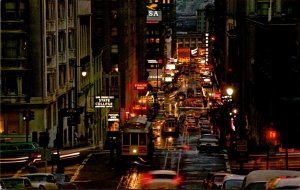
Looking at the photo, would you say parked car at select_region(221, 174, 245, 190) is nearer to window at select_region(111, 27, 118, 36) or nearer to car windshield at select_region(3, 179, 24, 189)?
car windshield at select_region(3, 179, 24, 189)

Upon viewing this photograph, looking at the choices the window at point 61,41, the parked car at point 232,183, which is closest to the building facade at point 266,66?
the parked car at point 232,183

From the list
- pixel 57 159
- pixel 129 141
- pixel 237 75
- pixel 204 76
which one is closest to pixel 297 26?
pixel 129 141

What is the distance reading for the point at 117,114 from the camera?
2967 centimetres

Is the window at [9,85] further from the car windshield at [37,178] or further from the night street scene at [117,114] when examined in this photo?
the car windshield at [37,178]

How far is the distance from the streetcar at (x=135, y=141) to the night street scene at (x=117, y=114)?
23 millimetres

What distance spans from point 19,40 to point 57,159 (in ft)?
22.6

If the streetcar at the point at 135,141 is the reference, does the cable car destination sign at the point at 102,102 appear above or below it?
below

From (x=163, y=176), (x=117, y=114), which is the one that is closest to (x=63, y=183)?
(x=163, y=176)

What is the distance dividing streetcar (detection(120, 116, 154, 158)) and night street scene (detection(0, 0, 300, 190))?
0.9 inches

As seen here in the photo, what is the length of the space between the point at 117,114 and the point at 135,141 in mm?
13182

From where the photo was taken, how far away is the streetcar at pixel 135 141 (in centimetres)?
1647

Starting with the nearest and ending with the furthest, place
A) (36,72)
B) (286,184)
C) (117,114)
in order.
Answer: (286,184), (36,72), (117,114)

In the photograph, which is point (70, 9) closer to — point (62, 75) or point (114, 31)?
point (62, 75)

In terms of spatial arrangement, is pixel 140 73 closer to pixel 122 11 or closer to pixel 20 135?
pixel 122 11
